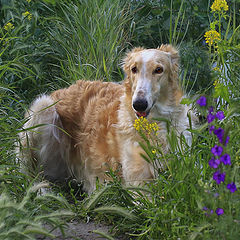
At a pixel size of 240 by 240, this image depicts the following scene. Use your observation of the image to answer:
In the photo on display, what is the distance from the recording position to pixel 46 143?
16.2 feet

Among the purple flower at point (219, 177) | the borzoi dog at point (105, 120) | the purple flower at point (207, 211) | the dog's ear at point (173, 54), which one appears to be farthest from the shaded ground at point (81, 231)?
the dog's ear at point (173, 54)

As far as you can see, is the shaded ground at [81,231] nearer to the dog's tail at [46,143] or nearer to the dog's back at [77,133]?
the dog's back at [77,133]

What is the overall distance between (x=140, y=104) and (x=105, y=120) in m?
0.95

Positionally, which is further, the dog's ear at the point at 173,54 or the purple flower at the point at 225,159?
the dog's ear at the point at 173,54

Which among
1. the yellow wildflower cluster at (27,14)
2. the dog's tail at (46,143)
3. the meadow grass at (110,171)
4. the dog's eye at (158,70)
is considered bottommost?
the dog's tail at (46,143)

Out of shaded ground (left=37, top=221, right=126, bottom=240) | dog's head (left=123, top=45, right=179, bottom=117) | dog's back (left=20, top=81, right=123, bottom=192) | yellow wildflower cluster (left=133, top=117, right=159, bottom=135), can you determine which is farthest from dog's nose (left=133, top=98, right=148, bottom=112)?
shaded ground (left=37, top=221, right=126, bottom=240)

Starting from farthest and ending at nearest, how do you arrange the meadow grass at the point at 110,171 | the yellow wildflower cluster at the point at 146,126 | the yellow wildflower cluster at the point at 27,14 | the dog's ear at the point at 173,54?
the yellow wildflower cluster at the point at 27,14 → the dog's ear at the point at 173,54 → the yellow wildflower cluster at the point at 146,126 → the meadow grass at the point at 110,171

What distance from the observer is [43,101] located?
4.96 meters

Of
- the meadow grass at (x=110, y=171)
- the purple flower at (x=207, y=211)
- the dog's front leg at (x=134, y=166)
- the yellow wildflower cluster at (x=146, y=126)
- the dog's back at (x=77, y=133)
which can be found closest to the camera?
the purple flower at (x=207, y=211)

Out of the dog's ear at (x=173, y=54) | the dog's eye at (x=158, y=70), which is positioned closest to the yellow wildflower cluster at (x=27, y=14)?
the dog's ear at (x=173, y=54)

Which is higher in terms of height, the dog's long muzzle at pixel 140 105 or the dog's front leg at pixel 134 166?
the dog's long muzzle at pixel 140 105

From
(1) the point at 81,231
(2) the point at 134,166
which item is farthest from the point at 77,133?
(1) the point at 81,231

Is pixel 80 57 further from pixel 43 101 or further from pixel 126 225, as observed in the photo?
pixel 126 225

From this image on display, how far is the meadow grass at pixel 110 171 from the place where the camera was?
262 cm
